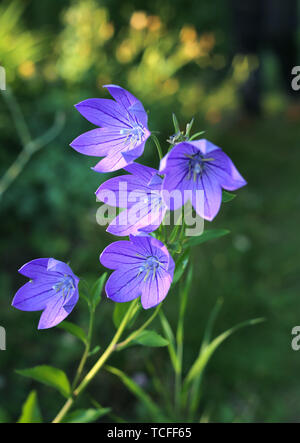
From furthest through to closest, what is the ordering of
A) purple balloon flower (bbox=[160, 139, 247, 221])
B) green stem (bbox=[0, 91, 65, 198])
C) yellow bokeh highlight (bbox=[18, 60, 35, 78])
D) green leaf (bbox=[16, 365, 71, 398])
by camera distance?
yellow bokeh highlight (bbox=[18, 60, 35, 78]), green stem (bbox=[0, 91, 65, 198]), green leaf (bbox=[16, 365, 71, 398]), purple balloon flower (bbox=[160, 139, 247, 221])

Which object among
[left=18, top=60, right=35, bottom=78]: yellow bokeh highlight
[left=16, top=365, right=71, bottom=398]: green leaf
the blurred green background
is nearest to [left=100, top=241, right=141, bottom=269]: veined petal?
[left=16, top=365, right=71, bottom=398]: green leaf

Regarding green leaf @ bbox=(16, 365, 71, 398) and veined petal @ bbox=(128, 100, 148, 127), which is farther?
green leaf @ bbox=(16, 365, 71, 398)

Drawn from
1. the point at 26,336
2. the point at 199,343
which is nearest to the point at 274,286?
the point at 199,343

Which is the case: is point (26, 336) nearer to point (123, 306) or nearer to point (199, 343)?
point (199, 343)

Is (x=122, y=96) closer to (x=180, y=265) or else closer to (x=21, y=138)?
(x=180, y=265)

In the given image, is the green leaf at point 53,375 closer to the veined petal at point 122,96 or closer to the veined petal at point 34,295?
the veined petal at point 34,295

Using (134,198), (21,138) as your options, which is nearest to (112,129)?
(134,198)

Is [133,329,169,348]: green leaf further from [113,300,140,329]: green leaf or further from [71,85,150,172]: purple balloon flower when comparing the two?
[71,85,150,172]: purple balloon flower
